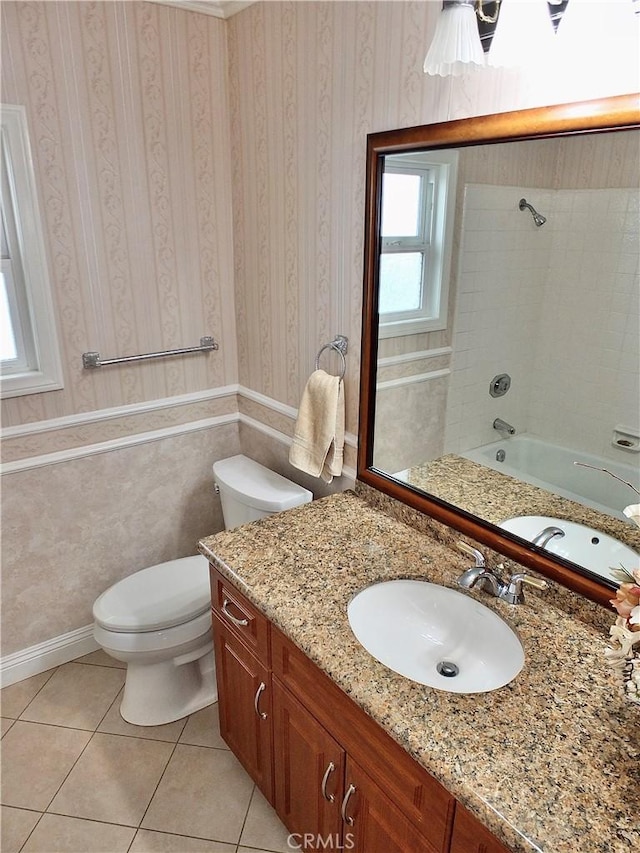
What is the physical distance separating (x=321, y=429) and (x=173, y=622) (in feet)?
2.66

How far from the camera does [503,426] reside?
1.49 metres

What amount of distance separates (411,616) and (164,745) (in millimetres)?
1105

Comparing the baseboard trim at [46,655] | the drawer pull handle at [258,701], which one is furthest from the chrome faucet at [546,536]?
the baseboard trim at [46,655]

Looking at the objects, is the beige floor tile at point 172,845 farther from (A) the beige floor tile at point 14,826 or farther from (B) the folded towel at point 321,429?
(B) the folded towel at point 321,429

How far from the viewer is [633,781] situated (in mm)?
965

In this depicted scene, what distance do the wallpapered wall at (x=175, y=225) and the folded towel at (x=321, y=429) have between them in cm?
6

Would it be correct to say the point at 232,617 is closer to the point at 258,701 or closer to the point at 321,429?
the point at 258,701

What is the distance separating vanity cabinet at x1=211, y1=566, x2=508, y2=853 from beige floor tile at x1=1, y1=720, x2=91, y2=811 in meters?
0.54

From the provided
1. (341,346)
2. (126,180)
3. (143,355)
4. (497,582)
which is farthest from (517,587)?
(126,180)

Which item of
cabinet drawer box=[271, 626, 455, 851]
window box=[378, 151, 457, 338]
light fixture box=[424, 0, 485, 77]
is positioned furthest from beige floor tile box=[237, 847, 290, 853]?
light fixture box=[424, 0, 485, 77]

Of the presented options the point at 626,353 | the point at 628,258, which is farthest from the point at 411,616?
the point at 628,258

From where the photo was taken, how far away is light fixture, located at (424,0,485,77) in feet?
4.08

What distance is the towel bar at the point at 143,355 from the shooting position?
2131mm

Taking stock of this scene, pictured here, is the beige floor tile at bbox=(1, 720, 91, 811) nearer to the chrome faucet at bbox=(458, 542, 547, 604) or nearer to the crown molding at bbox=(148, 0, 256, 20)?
the chrome faucet at bbox=(458, 542, 547, 604)
